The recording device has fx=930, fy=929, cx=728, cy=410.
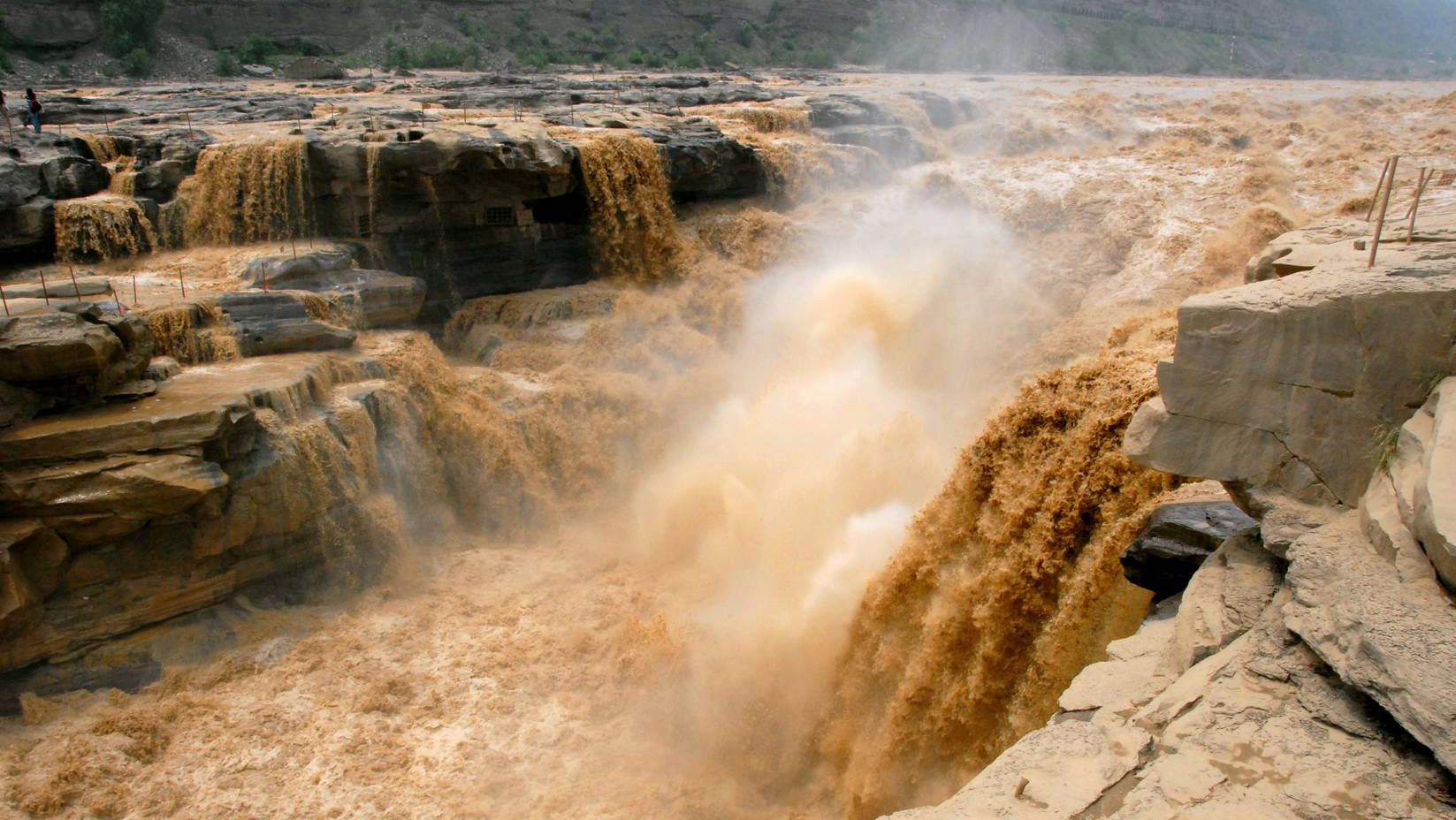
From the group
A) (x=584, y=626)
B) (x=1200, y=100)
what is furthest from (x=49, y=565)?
(x=1200, y=100)

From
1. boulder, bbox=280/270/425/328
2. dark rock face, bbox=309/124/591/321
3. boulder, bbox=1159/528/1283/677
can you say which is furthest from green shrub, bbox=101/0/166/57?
boulder, bbox=1159/528/1283/677

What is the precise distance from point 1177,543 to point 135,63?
1269 inches

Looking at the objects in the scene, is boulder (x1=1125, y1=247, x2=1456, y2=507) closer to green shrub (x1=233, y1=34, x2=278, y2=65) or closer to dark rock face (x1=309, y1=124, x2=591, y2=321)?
dark rock face (x1=309, y1=124, x2=591, y2=321)

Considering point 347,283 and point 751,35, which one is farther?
point 751,35

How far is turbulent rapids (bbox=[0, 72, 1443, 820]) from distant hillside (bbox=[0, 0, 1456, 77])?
1935 cm

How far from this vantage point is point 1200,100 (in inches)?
952

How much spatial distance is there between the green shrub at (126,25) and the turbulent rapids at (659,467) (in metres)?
19.0

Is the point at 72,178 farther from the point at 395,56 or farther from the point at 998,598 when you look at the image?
the point at 395,56

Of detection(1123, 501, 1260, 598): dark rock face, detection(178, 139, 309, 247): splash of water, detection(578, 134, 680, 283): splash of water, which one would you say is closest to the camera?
detection(1123, 501, 1260, 598): dark rock face

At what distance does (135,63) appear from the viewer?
27.9 m

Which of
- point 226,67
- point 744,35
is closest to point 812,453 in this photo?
point 226,67

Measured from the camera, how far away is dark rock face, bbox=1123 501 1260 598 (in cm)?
562

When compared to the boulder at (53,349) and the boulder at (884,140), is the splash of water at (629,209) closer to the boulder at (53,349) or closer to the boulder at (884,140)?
the boulder at (884,140)

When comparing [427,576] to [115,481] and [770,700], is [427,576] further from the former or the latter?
[770,700]
